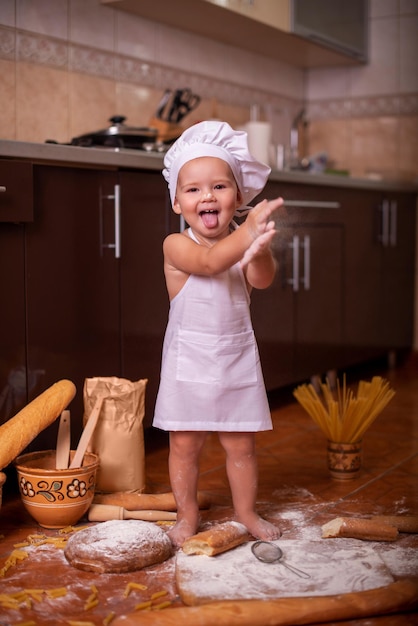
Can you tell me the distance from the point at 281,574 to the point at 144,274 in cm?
112

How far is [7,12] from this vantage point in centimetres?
292

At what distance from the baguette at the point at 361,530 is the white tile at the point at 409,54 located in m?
3.09

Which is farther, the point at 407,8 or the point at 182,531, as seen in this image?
the point at 407,8

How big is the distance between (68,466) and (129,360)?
50 cm

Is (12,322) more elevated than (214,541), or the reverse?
(12,322)

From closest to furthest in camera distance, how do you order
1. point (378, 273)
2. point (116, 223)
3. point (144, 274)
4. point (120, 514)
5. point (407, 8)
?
point (120, 514)
point (116, 223)
point (144, 274)
point (378, 273)
point (407, 8)

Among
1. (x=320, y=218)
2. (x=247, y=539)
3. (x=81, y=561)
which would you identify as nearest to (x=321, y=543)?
(x=247, y=539)

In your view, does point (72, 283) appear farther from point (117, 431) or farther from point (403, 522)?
point (403, 522)

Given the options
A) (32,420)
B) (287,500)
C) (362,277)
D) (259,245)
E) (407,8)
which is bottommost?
(287,500)

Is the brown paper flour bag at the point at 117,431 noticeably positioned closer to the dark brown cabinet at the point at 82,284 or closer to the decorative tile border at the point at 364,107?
the dark brown cabinet at the point at 82,284

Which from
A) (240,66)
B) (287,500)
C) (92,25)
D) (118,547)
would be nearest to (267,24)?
(240,66)

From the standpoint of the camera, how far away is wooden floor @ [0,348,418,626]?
1649mm

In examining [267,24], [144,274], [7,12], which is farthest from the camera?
[267,24]

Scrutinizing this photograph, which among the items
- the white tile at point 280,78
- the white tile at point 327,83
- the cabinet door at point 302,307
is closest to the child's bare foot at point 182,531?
the cabinet door at point 302,307
